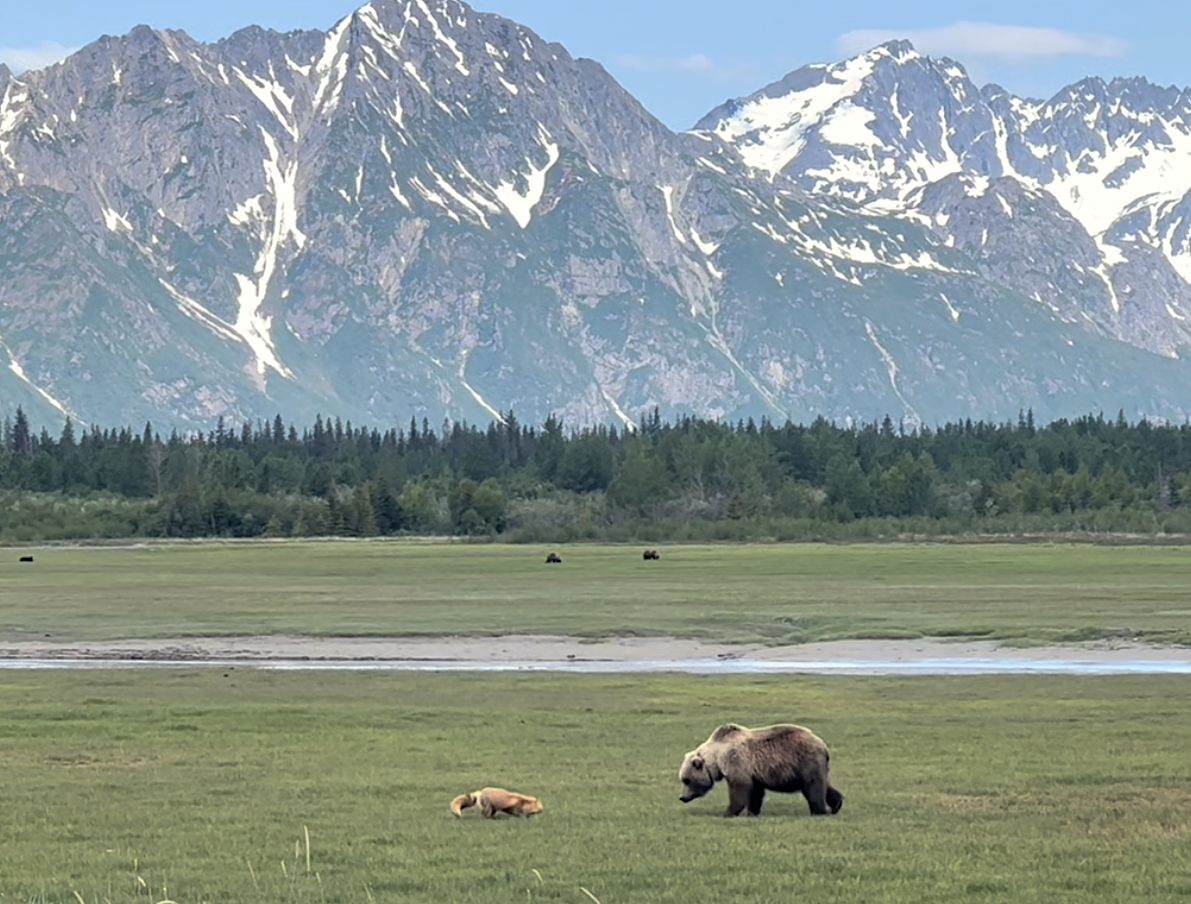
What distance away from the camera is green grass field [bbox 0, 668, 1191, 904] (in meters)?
19.3

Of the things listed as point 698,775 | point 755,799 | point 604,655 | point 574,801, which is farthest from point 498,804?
point 604,655

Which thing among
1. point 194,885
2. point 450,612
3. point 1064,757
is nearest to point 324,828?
point 194,885

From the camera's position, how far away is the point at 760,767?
74.5ft

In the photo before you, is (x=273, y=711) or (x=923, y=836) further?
(x=273, y=711)

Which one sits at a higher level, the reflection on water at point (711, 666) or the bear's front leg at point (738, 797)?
the bear's front leg at point (738, 797)

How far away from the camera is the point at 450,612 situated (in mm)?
70875

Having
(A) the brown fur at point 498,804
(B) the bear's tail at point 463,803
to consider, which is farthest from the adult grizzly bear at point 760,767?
(B) the bear's tail at point 463,803

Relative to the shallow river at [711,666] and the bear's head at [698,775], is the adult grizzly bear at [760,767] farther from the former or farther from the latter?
the shallow river at [711,666]

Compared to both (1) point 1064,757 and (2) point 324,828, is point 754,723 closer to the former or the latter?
(1) point 1064,757

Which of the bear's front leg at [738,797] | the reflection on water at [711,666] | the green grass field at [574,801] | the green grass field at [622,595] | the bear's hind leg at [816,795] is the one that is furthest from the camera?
the green grass field at [622,595]

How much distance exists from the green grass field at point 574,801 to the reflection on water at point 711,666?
6728mm

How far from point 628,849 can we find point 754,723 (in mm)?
13703

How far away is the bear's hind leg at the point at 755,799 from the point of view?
909 inches

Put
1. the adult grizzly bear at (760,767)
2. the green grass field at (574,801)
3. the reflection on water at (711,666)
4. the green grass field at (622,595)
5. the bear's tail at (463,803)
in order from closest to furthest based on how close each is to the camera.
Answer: the green grass field at (574,801)
the adult grizzly bear at (760,767)
the bear's tail at (463,803)
the reflection on water at (711,666)
the green grass field at (622,595)
